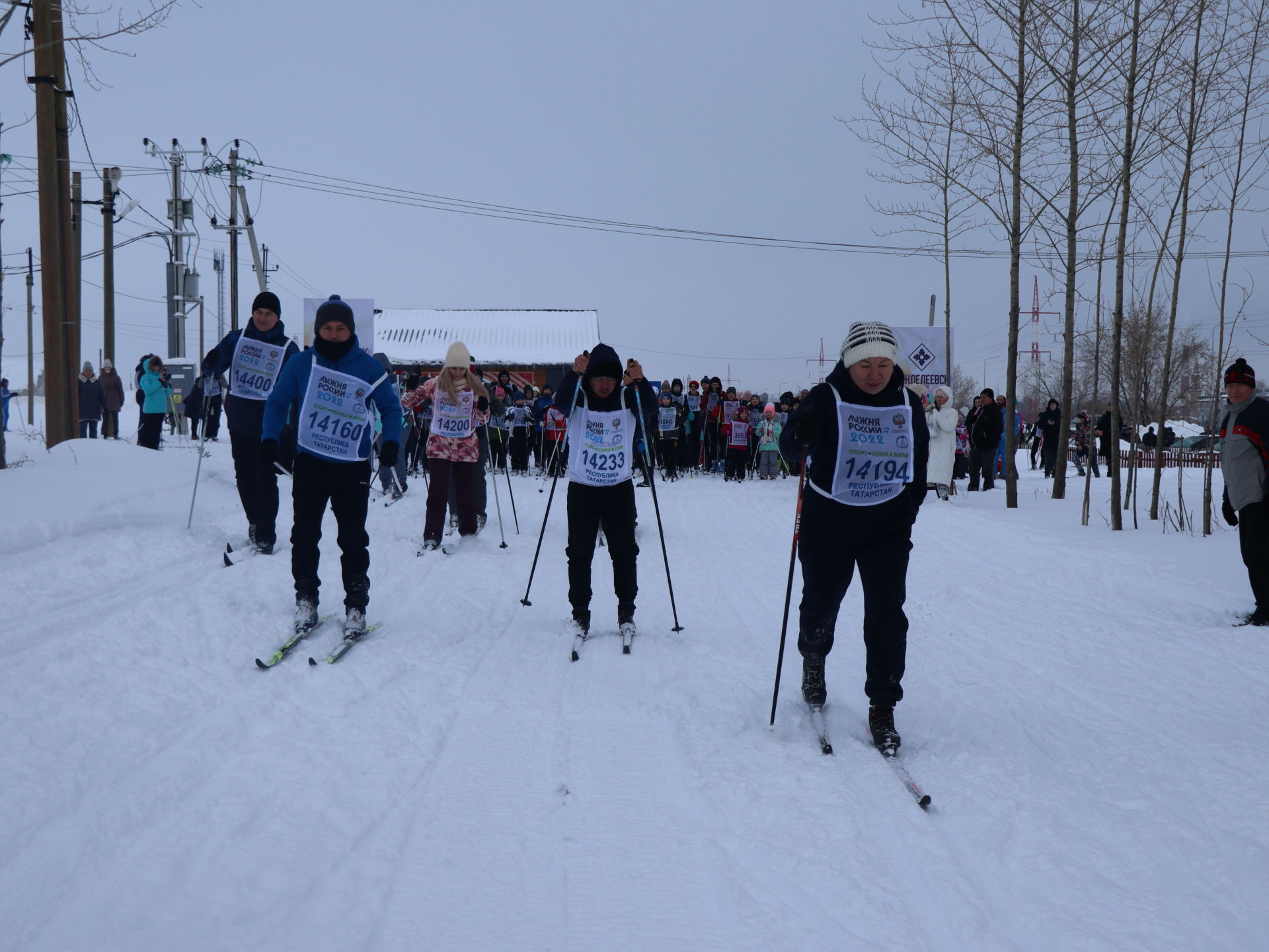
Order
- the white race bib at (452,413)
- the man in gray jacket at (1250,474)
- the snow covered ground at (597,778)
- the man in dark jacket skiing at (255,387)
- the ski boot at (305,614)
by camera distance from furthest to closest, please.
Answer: the white race bib at (452,413) → the man in dark jacket skiing at (255,387) → the man in gray jacket at (1250,474) → the ski boot at (305,614) → the snow covered ground at (597,778)

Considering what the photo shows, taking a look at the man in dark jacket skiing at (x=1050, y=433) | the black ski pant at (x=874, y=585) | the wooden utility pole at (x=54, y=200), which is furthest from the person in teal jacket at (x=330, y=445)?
the man in dark jacket skiing at (x=1050, y=433)

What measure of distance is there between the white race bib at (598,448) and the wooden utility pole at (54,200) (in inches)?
385

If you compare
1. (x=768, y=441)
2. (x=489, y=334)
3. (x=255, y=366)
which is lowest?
(x=768, y=441)

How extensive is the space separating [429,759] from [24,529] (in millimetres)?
5335

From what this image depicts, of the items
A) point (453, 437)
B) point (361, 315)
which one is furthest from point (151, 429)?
point (453, 437)

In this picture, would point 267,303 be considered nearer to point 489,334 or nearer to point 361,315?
point 361,315

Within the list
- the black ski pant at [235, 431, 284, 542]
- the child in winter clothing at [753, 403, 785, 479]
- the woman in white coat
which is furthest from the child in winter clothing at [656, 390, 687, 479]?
the black ski pant at [235, 431, 284, 542]

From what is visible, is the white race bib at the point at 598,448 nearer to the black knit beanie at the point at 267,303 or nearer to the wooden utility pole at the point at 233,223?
the black knit beanie at the point at 267,303

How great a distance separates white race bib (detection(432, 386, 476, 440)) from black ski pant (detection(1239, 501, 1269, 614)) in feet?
22.7

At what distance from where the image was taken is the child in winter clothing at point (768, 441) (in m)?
21.1

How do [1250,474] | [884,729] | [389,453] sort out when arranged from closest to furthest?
[884,729] → [389,453] → [1250,474]

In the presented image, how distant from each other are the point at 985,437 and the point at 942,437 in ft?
8.55

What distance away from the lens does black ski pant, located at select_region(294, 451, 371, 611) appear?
589cm

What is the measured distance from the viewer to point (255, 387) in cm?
805
